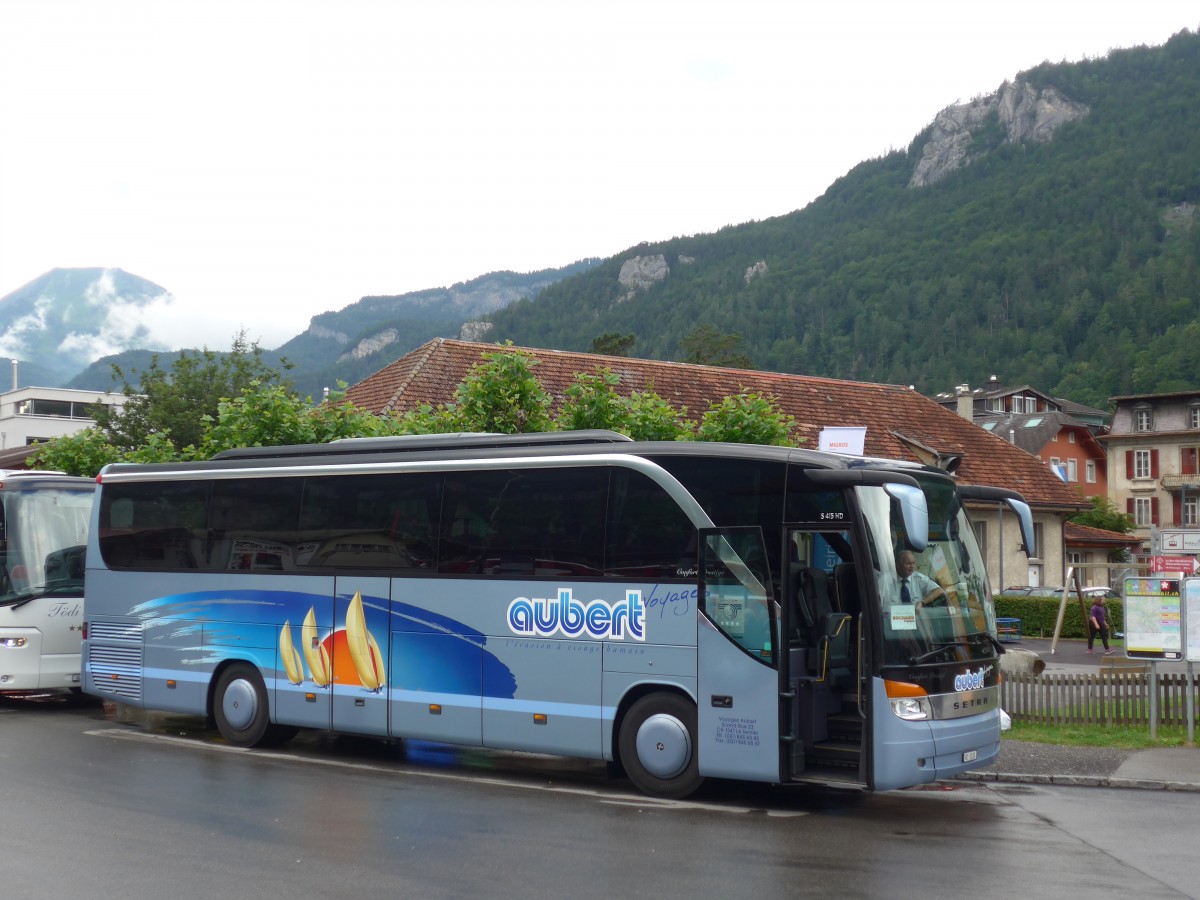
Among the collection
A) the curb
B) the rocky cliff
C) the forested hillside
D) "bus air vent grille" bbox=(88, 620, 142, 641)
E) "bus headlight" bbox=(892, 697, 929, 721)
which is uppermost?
the rocky cliff

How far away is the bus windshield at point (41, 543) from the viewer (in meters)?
19.1

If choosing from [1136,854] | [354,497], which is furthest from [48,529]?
[1136,854]

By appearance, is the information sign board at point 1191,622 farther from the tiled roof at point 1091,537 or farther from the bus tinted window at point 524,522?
the tiled roof at point 1091,537

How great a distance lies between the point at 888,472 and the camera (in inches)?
449

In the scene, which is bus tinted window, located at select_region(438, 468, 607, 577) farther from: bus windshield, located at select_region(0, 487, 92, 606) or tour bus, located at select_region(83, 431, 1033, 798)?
bus windshield, located at select_region(0, 487, 92, 606)

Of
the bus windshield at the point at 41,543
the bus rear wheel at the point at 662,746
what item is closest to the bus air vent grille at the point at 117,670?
the bus windshield at the point at 41,543

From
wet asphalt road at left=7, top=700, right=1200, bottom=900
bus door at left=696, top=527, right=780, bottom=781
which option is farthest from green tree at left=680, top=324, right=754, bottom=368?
bus door at left=696, top=527, right=780, bottom=781

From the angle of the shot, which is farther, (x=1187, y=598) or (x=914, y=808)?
(x=1187, y=598)

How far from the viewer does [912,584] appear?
11367 millimetres

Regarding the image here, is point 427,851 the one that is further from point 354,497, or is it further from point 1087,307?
point 1087,307

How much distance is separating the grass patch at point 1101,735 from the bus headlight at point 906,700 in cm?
597

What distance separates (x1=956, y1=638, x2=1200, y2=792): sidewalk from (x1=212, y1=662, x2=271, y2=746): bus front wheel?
8.03 m

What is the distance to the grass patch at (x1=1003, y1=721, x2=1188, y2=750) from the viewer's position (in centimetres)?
1625

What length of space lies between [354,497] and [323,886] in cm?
685
